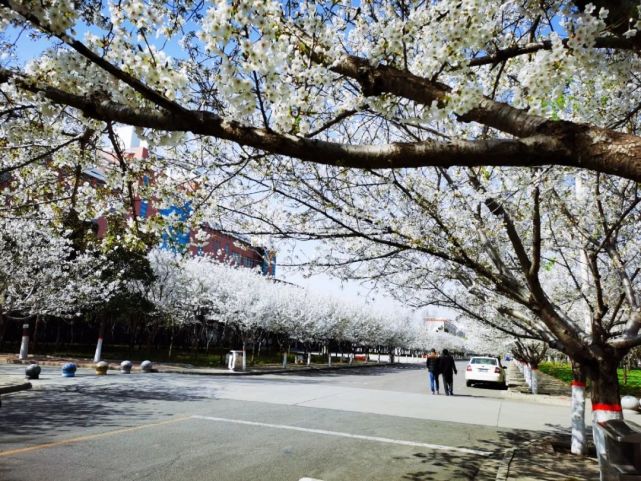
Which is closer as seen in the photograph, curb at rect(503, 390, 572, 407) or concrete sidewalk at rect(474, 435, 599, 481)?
concrete sidewalk at rect(474, 435, 599, 481)

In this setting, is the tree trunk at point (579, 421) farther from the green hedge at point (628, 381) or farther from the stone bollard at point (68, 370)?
the green hedge at point (628, 381)

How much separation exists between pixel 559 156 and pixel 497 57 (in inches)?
79.2

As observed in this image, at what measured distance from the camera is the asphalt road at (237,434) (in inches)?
253

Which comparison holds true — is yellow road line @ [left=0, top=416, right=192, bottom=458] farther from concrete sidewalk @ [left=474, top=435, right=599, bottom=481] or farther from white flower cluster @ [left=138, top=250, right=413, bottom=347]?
white flower cluster @ [left=138, top=250, right=413, bottom=347]

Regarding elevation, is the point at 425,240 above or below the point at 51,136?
below

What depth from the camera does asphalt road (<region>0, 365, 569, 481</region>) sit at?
21.1 ft

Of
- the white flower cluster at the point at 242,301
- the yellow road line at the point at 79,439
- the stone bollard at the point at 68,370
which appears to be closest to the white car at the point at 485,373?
the white flower cluster at the point at 242,301

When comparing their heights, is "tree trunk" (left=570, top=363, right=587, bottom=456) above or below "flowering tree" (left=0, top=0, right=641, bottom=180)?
below

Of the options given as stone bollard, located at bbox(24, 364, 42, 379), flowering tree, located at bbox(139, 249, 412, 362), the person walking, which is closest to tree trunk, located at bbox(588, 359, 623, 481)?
the person walking

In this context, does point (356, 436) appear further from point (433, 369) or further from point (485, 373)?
point (485, 373)

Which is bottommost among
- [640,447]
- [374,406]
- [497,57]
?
[374,406]

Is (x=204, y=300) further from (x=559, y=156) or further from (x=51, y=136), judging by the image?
(x=559, y=156)

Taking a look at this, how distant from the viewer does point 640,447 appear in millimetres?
3441

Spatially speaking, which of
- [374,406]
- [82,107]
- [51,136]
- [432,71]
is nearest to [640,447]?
[432,71]
